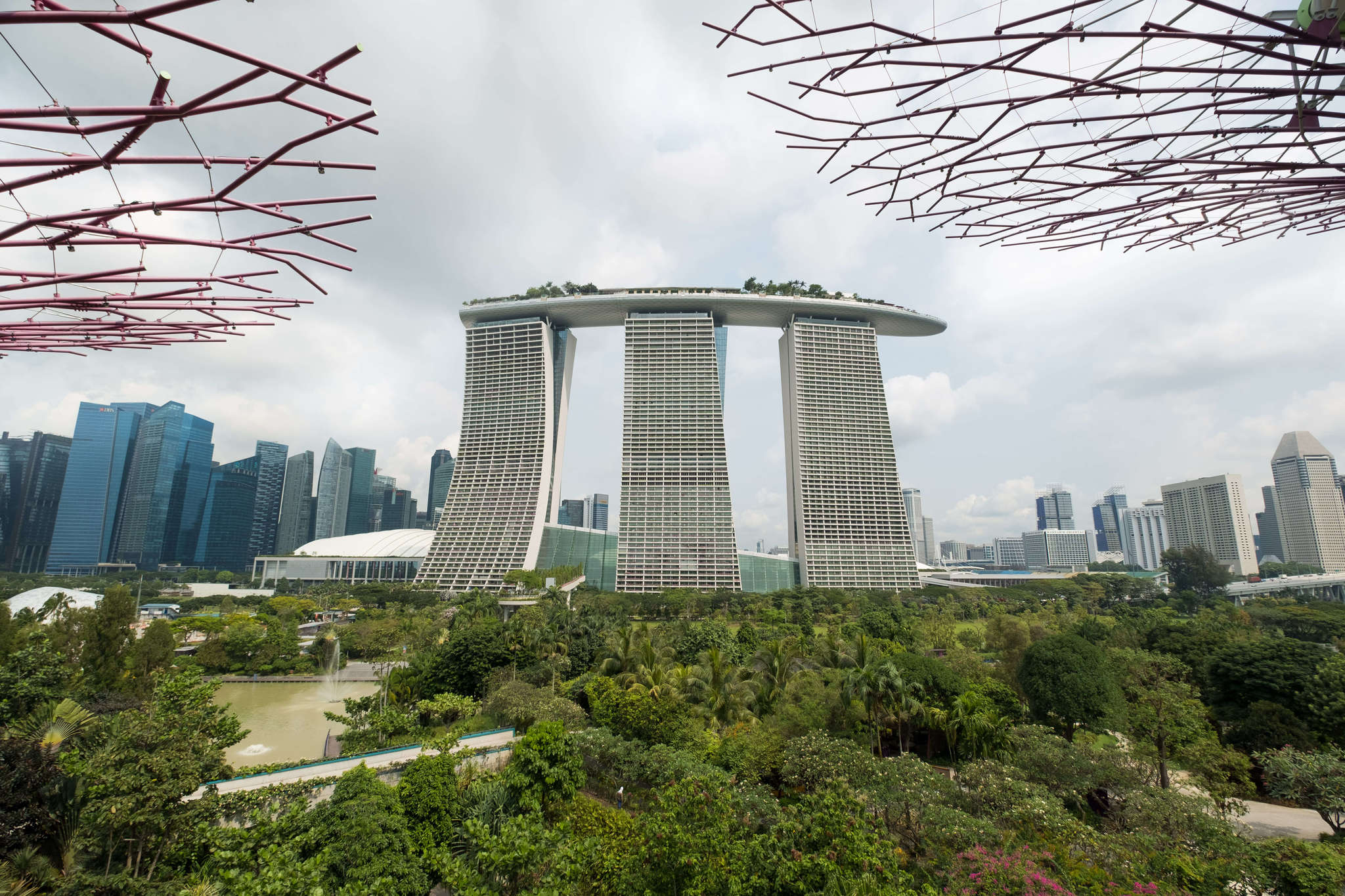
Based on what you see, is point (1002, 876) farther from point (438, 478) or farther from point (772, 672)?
point (438, 478)

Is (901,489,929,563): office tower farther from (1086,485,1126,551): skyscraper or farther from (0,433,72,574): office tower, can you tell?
(0,433,72,574): office tower

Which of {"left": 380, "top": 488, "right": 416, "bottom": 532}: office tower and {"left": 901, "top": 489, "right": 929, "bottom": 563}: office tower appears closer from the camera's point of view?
{"left": 380, "top": 488, "right": 416, "bottom": 532}: office tower

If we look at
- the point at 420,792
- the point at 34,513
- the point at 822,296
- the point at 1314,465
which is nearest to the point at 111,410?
the point at 34,513

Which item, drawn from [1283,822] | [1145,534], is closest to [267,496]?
[1283,822]

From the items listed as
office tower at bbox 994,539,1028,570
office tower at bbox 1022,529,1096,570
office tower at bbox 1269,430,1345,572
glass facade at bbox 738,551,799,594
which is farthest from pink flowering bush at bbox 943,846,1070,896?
office tower at bbox 994,539,1028,570

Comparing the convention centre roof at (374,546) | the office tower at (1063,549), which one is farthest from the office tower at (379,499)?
the office tower at (1063,549)

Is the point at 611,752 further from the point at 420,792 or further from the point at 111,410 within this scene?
the point at 111,410

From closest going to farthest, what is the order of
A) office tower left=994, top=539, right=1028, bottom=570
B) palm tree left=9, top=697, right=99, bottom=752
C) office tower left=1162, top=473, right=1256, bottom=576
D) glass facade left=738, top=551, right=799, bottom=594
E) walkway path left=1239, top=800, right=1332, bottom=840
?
palm tree left=9, top=697, right=99, bottom=752, walkway path left=1239, top=800, right=1332, bottom=840, glass facade left=738, top=551, right=799, bottom=594, office tower left=1162, top=473, right=1256, bottom=576, office tower left=994, top=539, right=1028, bottom=570
